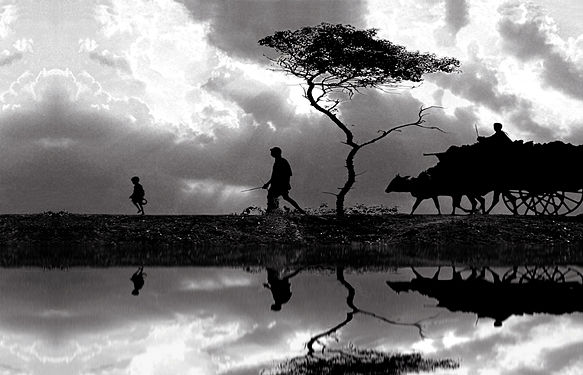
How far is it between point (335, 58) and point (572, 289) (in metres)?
23.2

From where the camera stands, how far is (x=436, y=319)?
9.39 m

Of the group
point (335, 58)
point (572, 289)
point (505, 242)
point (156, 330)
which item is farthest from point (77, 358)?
point (335, 58)

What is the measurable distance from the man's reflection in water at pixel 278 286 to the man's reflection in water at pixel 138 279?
1.99 m

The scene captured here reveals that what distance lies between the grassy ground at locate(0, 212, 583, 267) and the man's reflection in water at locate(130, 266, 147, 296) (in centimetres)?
225

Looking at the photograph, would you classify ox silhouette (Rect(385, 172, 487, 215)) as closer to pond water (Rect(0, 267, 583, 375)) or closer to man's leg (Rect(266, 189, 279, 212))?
man's leg (Rect(266, 189, 279, 212))

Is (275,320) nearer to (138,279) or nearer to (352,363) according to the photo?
(352,363)

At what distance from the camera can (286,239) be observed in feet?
74.5

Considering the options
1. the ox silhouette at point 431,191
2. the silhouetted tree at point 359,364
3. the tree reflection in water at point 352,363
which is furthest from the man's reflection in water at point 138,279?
the ox silhouette at point 431,191

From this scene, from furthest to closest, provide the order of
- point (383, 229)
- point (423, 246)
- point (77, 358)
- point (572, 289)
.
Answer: point (383, 229) < point (423, 246) < point (572, 289) < point (77, 358)

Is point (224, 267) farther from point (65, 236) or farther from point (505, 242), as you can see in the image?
point (505, 242)

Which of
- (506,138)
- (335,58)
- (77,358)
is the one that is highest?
(335,58)

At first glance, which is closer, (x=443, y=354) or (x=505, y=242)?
(x=443, y=354)

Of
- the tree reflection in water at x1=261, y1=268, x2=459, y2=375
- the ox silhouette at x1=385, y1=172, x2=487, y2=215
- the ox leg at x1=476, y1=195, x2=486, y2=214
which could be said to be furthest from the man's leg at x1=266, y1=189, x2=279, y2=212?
the tree reflection in water at x1=261, y1=268, x2=459, y2=375

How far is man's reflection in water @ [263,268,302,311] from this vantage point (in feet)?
35.5
